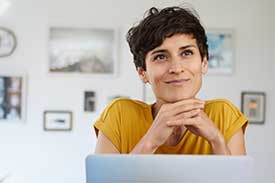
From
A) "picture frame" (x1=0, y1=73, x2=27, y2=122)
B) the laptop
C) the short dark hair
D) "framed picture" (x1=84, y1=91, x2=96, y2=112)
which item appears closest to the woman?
the short dark hair

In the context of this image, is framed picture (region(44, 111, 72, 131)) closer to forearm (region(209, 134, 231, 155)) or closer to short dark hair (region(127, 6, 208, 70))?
short dark hair (region(127, 6, 208, 70))

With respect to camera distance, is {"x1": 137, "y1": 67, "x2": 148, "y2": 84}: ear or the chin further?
{"x1": 137, "y1": 67, "x2": 148, "y2": 84}: ear

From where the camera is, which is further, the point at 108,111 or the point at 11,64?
the point at 11,64

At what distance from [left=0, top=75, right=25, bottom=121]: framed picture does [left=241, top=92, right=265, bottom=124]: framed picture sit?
206 cm

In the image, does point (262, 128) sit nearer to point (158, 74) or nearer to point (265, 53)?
point (265, 53)

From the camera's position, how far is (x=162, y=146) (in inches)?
36.0

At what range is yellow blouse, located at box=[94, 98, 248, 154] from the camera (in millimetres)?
922

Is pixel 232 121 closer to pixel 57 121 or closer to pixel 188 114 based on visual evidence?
pixel 188 114

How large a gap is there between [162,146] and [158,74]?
6.2 inches

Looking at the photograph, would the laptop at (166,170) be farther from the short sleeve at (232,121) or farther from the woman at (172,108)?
the short sleeve at (232,121)

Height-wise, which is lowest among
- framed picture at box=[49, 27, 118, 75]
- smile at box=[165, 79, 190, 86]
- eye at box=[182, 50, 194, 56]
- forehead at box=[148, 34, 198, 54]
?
smile at box=[165, 79, 190, 86]

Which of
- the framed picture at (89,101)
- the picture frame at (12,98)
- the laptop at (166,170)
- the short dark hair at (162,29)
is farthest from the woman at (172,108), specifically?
the picture frame at (12,98)

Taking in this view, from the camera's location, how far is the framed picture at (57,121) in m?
4.03

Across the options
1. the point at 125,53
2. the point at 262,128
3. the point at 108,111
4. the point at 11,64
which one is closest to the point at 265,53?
the point at 262,128
